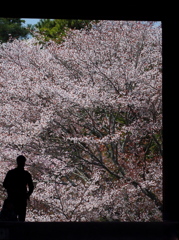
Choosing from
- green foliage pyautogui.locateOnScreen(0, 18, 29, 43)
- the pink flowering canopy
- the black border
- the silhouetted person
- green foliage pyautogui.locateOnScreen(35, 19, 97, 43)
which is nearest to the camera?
the black border

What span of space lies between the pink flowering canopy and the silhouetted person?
1.49 m

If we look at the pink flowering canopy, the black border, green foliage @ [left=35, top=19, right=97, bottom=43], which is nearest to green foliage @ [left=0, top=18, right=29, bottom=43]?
green foliage @ [left=35, top=19, right=97, bottom=43]

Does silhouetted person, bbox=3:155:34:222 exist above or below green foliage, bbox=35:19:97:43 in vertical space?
below

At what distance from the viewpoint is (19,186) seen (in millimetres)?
3369

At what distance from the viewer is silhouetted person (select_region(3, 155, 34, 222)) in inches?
127

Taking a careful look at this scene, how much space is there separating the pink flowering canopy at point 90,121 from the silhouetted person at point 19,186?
4.90 ft

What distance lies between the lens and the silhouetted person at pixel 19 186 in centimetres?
322

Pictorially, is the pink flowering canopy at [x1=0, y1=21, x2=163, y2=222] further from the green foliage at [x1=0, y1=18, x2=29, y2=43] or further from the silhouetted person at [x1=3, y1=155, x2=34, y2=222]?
the green foliage at [x1=0, y1=18, x2=29, y2=43]

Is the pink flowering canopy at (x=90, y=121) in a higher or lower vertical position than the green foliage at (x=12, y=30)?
lower

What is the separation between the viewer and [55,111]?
5062 mm
